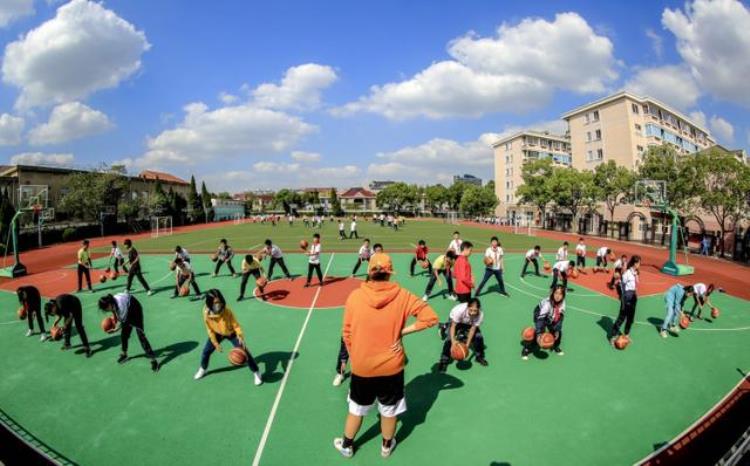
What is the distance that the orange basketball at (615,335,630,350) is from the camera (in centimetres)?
923

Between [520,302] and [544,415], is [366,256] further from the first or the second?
[544,415]

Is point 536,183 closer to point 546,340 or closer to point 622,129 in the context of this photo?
point 622,129

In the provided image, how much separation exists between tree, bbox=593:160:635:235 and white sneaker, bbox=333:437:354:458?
141 feet

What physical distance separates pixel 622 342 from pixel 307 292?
1026 centimetres

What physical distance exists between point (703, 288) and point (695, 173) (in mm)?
24584

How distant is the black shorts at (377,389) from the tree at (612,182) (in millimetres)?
42910

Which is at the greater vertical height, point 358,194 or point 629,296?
point 358,194

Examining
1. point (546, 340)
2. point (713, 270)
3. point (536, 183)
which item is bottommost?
point (713, 270)

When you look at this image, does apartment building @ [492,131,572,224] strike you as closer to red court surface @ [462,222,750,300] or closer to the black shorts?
red court surface @ [462,222,750,300]

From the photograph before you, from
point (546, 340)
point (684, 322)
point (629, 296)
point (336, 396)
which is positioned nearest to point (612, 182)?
point (684, 322)

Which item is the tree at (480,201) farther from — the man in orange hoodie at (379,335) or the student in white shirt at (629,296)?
the man in orange hoodie at (379,335)

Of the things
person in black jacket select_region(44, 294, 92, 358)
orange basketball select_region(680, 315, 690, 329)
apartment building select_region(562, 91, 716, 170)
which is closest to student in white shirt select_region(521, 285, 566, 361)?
orange basketball select_region(680, 315, 690, 329)

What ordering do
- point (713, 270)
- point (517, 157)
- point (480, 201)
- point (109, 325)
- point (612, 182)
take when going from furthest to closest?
point (480, 201)
point (517, 157)
point (612, 182)
point (713, 270)
point (109, 325)

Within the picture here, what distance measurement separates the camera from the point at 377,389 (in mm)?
4816
